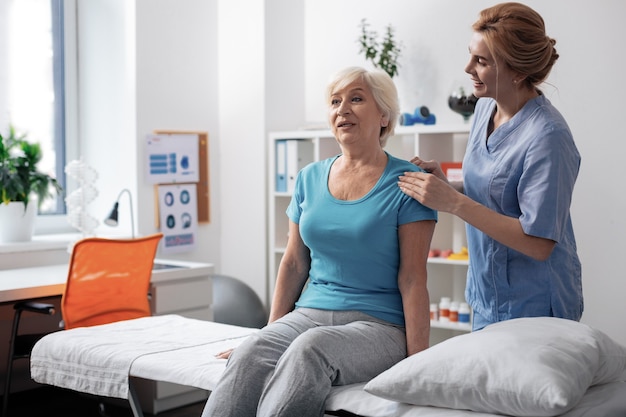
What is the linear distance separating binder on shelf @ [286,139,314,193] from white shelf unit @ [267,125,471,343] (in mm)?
29

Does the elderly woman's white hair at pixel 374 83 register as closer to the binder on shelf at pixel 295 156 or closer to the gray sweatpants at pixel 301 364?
the gray sweatpants at pixel 301 364

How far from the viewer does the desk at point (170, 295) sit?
3652 mm

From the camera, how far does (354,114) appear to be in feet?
7.50

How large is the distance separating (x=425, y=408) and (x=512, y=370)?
22 cm

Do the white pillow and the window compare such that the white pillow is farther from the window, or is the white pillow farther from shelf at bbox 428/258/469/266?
the window

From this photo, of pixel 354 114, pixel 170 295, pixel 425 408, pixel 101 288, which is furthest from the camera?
pixel 170 295

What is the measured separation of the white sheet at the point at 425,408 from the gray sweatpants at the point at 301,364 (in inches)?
1.7

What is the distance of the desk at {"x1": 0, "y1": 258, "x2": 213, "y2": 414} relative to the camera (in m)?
3.65

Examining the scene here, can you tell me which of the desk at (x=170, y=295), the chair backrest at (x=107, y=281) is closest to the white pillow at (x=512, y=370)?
the chair backrest at (x=107, y=281)

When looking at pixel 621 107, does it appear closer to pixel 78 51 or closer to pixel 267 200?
pixel 267 200

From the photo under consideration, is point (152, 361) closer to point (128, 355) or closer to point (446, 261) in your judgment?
point (128, 355)

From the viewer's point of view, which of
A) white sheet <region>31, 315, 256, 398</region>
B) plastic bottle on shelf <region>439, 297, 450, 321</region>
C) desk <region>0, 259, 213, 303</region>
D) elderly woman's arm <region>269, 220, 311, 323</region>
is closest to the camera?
white sheet <region>31, 315, 256, 398</region>

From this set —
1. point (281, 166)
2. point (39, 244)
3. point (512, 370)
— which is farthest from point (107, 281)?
point (512, 370)

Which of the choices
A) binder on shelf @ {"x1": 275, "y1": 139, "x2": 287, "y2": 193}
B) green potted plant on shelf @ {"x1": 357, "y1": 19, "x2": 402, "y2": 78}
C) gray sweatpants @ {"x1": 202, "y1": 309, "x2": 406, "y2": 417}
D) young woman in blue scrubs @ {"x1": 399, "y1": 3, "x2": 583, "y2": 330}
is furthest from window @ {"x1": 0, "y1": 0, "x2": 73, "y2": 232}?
young woman in blue scrubs @ {"x1": 399, "y1": 3, "x2": 583, "y2": 330}
